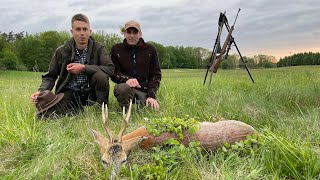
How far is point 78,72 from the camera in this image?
17.0ft

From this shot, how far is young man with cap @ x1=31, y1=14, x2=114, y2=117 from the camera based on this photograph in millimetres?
5230

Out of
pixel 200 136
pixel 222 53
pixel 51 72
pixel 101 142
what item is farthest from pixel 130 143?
pixel 222 53

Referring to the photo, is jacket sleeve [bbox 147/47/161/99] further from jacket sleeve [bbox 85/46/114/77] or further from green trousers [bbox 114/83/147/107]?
jacket sleeve [bbox 85/46/114/77]

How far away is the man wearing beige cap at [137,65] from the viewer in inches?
227

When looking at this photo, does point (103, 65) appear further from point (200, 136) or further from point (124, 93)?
point (200, 136)

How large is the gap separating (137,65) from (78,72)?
1177mm

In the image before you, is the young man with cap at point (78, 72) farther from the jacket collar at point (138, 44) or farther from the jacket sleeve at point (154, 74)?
the jacket sleeve at point (154, 74)

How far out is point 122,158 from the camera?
2939 mm

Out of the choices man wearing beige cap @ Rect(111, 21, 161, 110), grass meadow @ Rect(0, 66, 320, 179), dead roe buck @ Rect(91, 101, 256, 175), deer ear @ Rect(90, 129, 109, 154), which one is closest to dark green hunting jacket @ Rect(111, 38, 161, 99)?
man wearing beige cap @ Rect(111, 21, 161, 110)

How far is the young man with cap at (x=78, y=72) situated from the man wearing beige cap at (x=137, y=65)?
1.29 feet

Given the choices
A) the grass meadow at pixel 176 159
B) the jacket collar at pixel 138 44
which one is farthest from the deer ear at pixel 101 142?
the jacket collar at pixel 138 44

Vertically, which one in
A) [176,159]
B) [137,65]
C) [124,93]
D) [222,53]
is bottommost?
[176,159]

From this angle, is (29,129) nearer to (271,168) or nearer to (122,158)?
(122,158)

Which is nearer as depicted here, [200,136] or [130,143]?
[130,143]
